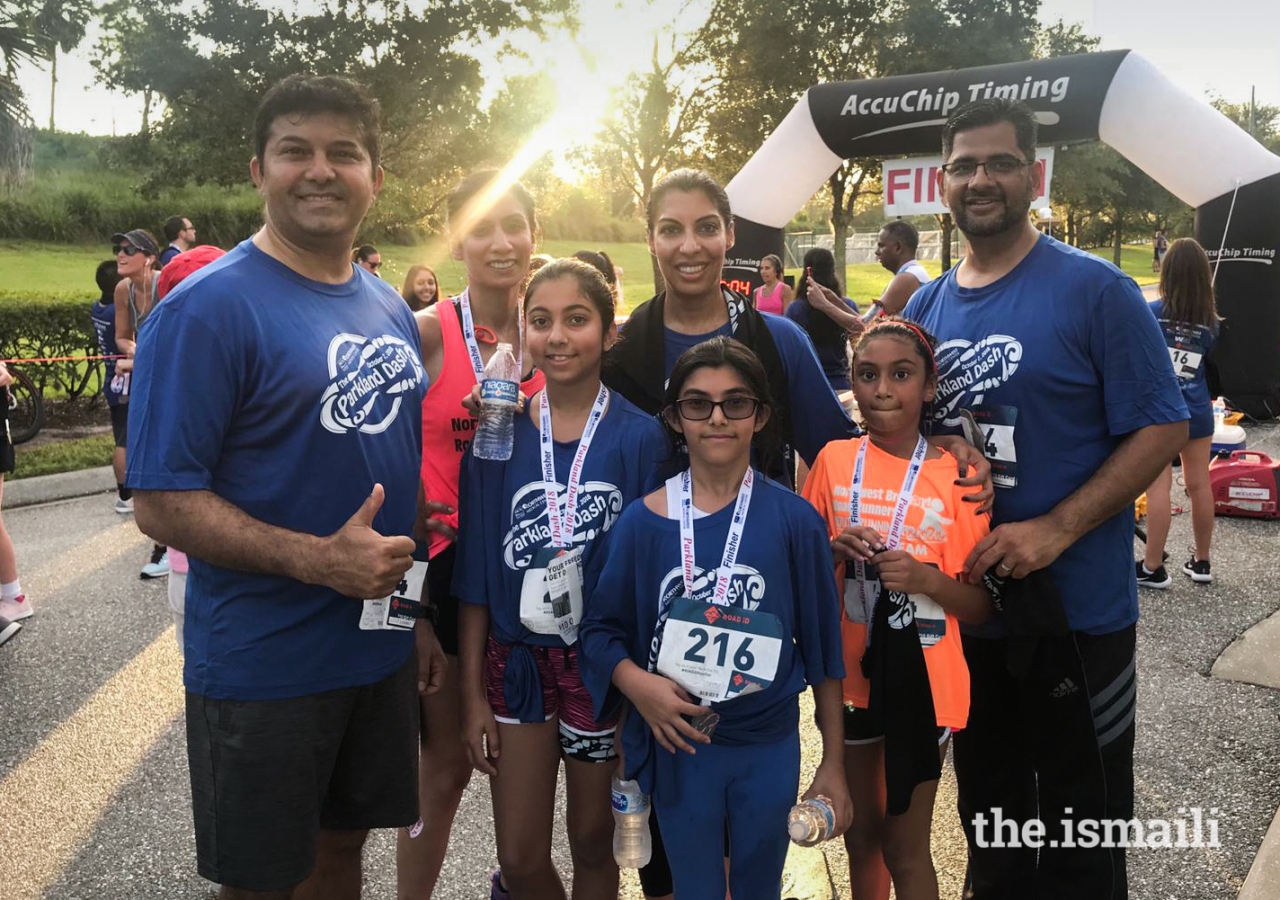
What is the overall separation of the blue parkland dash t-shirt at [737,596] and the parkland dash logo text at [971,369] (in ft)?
1.99

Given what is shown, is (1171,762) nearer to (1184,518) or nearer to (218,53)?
(1184,518)

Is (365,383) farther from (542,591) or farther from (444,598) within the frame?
(444,598)

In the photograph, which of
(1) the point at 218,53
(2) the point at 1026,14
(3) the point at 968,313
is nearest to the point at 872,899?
(3) the point at 968,313

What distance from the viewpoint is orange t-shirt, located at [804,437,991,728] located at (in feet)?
7.22

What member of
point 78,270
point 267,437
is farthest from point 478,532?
point 78,270

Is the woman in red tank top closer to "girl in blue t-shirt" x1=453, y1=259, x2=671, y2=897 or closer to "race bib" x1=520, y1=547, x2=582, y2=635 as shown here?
"girl in blue t-shirt" x1=453, y1=259, x2=671, y2=897

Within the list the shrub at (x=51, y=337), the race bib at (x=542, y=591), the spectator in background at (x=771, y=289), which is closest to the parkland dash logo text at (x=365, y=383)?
the race bib at (x=542, y=591)

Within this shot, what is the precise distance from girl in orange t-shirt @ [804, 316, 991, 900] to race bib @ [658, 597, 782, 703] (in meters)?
0.35

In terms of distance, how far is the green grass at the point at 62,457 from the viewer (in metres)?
8.62

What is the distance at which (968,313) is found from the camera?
2.42 metres

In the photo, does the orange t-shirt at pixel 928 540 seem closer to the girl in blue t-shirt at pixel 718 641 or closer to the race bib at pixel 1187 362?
the girl in blue t-shirt at pixel 718 641

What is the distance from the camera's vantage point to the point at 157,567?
5.94 meters

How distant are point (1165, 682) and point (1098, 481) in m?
2.66

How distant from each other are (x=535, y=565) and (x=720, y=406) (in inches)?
24.9
